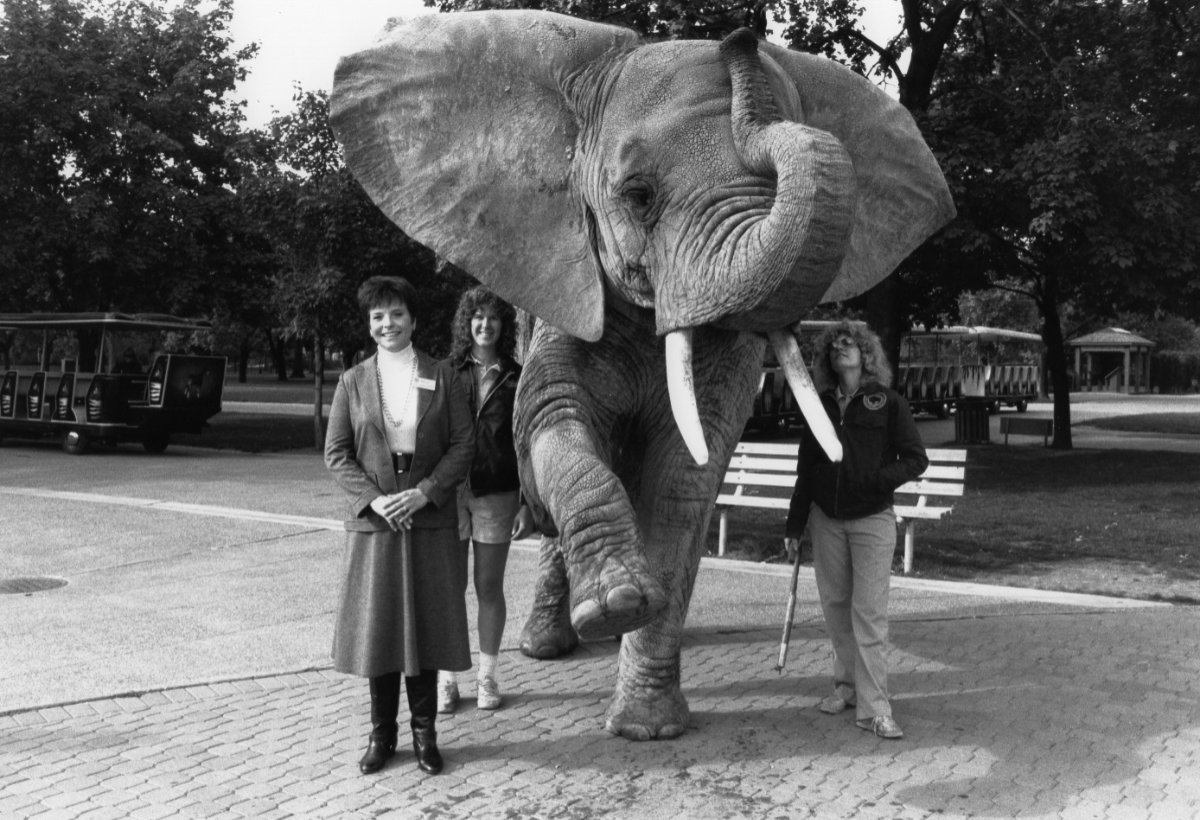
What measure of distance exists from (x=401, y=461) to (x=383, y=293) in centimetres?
69

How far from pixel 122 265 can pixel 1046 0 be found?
51.9 ft

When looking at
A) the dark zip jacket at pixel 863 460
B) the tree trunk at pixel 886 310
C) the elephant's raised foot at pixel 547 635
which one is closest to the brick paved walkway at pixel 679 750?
the elephant's raised foot at pixel 547 635

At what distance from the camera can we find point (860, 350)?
5.17 m

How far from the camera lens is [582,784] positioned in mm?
4418

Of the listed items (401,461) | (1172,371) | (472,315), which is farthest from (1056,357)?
(1172,371)

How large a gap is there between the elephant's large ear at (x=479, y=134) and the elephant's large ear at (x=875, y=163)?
41.4 inches

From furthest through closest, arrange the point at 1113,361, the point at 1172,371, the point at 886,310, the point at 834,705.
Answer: the point at 1113,361 < the point at 1172,371 < the point at 886,310 < the point at 834,705

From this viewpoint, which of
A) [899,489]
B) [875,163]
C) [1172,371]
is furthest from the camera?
[1172,371]

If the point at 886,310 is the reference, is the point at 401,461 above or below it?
below

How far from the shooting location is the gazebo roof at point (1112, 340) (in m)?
53.4

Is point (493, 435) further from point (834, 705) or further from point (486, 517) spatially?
point (834, 705)

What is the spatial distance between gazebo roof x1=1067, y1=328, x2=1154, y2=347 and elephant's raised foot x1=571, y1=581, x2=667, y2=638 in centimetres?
5471

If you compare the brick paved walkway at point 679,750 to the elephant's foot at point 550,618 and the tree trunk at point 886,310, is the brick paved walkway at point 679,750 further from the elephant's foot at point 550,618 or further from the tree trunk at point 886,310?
the tree trunk at point 886,310

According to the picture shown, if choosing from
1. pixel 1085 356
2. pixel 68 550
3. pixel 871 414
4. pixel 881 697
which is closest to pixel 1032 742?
pixel 881 697
